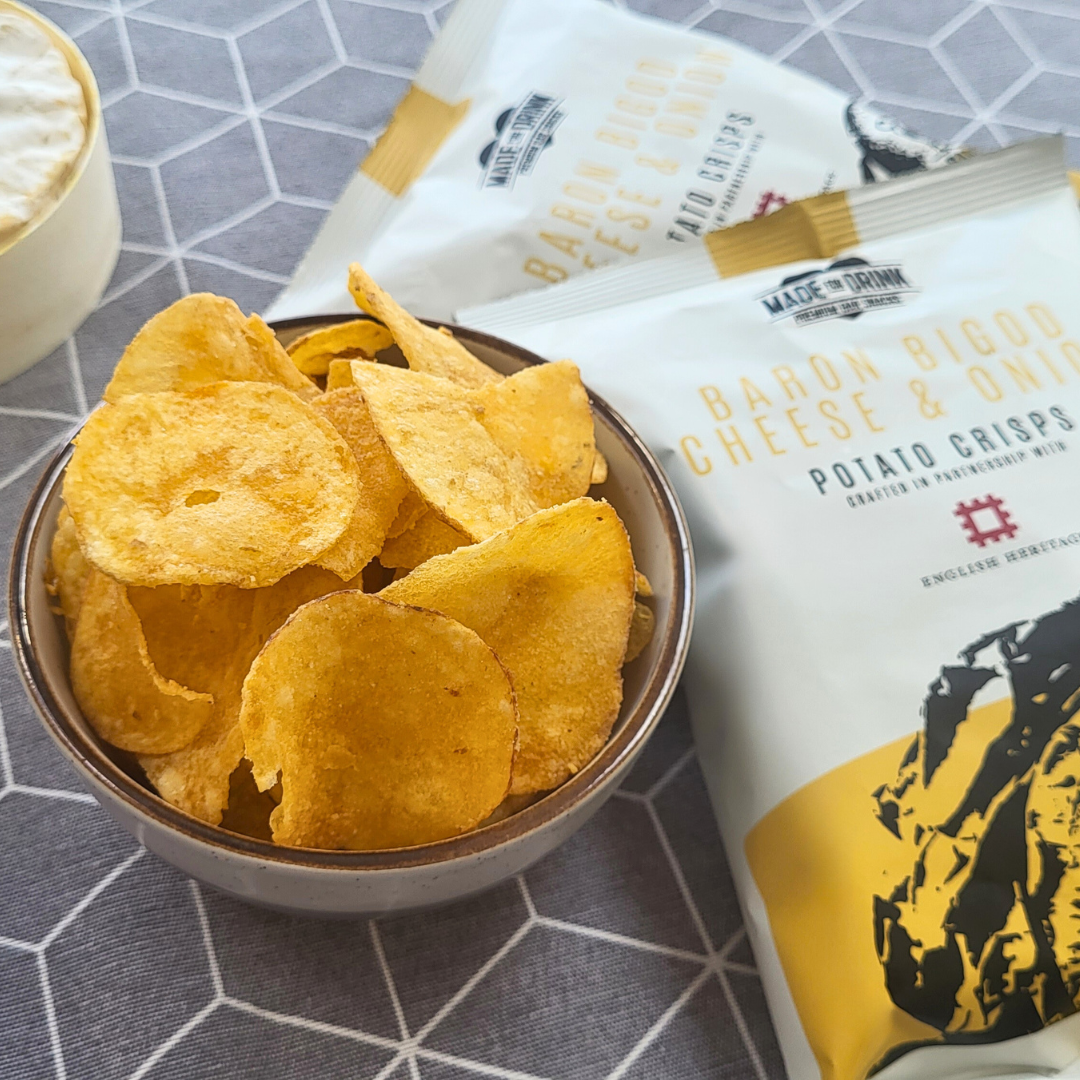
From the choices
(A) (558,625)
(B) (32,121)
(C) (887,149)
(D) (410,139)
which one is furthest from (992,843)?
(B) (32,121)

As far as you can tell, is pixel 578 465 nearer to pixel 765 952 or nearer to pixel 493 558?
pixel 493 558

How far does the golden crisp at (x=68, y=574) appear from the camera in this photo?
55cm

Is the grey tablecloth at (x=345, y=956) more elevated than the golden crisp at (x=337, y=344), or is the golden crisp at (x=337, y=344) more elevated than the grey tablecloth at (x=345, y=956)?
the golden crisp at (x=337, y=344)

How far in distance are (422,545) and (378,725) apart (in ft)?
0.37

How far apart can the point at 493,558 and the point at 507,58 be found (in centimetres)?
66

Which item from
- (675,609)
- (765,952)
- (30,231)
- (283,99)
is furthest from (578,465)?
(283,99)

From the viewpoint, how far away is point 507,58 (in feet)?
3.14

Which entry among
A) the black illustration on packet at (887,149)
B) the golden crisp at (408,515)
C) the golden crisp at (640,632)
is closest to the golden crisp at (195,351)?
A: the golden crisp at (408,515)

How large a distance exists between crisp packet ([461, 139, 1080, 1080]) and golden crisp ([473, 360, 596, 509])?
0.16 meters

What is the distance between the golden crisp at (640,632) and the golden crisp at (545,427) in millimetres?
85

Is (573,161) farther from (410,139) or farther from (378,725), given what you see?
(378,725)

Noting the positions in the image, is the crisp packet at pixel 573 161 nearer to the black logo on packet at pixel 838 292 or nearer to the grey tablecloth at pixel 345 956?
the black logo on packet at pixel 838 292

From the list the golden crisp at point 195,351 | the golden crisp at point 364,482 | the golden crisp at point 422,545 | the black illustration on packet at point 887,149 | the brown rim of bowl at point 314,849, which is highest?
the black illustration on packet at point 887,149

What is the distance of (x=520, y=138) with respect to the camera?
0.92 m
